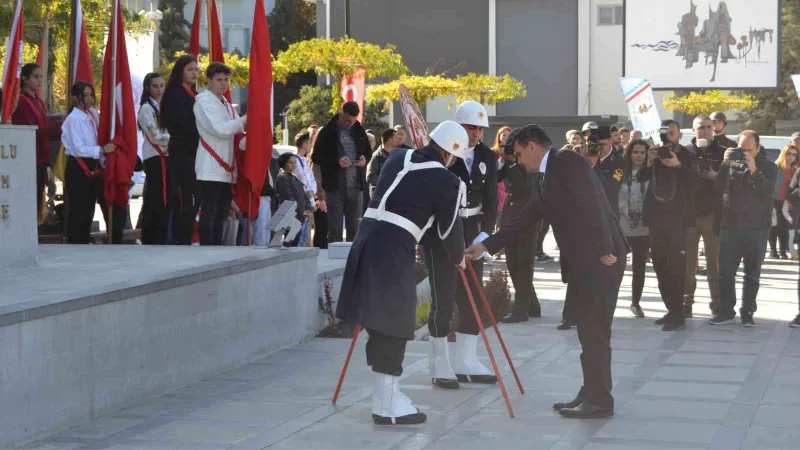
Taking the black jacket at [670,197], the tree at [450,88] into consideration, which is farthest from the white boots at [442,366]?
the tree at [450,88]

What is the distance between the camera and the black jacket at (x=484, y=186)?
10453 mm

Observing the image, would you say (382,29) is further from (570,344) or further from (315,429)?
(315,429)

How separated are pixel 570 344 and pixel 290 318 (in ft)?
8.09

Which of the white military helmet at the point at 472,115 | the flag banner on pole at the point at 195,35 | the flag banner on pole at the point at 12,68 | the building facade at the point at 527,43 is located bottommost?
the white military helmet at the point at 472,115

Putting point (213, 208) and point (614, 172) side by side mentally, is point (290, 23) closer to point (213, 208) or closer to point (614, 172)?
point (614, 172)

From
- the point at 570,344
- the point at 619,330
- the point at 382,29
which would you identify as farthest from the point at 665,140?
the point at 382,29

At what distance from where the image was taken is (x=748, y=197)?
12.9 meters

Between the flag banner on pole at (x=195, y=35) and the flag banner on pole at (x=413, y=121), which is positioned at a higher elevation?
the flag banner on pole at (x=195, y=35)

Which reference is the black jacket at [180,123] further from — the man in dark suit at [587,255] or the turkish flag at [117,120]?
the man in dark suit at [587,255]

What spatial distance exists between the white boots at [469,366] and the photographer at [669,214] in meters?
3.76

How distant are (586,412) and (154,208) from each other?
5.85m

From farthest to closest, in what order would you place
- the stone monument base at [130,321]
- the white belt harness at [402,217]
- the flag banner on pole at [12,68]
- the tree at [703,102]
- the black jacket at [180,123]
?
the tree at [703,102] < the black jacket at [180,123] < the flag banner on pole at [12,68] < the white belt harness at [402,217] < the stone monument base at [130,321]

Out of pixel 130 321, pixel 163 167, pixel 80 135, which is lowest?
pixel 130 321

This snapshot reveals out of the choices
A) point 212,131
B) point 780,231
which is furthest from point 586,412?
point 780,231
